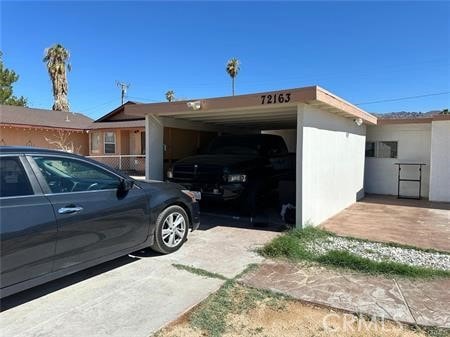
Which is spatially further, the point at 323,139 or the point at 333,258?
the point at 323,139

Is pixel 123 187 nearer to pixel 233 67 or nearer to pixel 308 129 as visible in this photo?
pixel 308 129

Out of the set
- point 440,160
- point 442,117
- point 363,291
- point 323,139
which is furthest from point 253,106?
point 440,160

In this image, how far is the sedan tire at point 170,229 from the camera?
4602mm

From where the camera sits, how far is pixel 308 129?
6031mm

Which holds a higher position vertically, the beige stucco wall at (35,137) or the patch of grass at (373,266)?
the beige stucco wall at (35,137)

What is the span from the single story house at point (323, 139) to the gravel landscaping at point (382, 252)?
815 millimetres

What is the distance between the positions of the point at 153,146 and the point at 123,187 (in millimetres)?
4045

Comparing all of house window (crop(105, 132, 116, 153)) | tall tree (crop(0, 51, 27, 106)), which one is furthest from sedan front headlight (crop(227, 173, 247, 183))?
tall tree (crop(0, 51, 27, 106))

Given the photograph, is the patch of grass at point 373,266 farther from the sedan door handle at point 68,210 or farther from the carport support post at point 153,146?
the carport support post at point 153,146

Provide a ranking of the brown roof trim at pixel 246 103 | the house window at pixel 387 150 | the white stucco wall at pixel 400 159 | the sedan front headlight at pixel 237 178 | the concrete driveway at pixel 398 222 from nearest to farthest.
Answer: the brown roof trim at pixel 246 103
the concrete driveway at pixel 398 222
the sedan front headlight at pixel 237 178
the white stucco wall at pixel 400 159
the house window at pixel 387 150

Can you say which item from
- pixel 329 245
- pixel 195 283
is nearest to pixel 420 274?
pixel 329 245

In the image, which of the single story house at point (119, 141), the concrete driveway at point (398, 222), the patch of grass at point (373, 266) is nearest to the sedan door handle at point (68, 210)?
the patch of grass at point (373, 266)

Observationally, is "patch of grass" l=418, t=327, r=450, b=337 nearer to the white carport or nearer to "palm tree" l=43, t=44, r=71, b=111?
the white carport

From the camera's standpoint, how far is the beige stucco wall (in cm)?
1972
